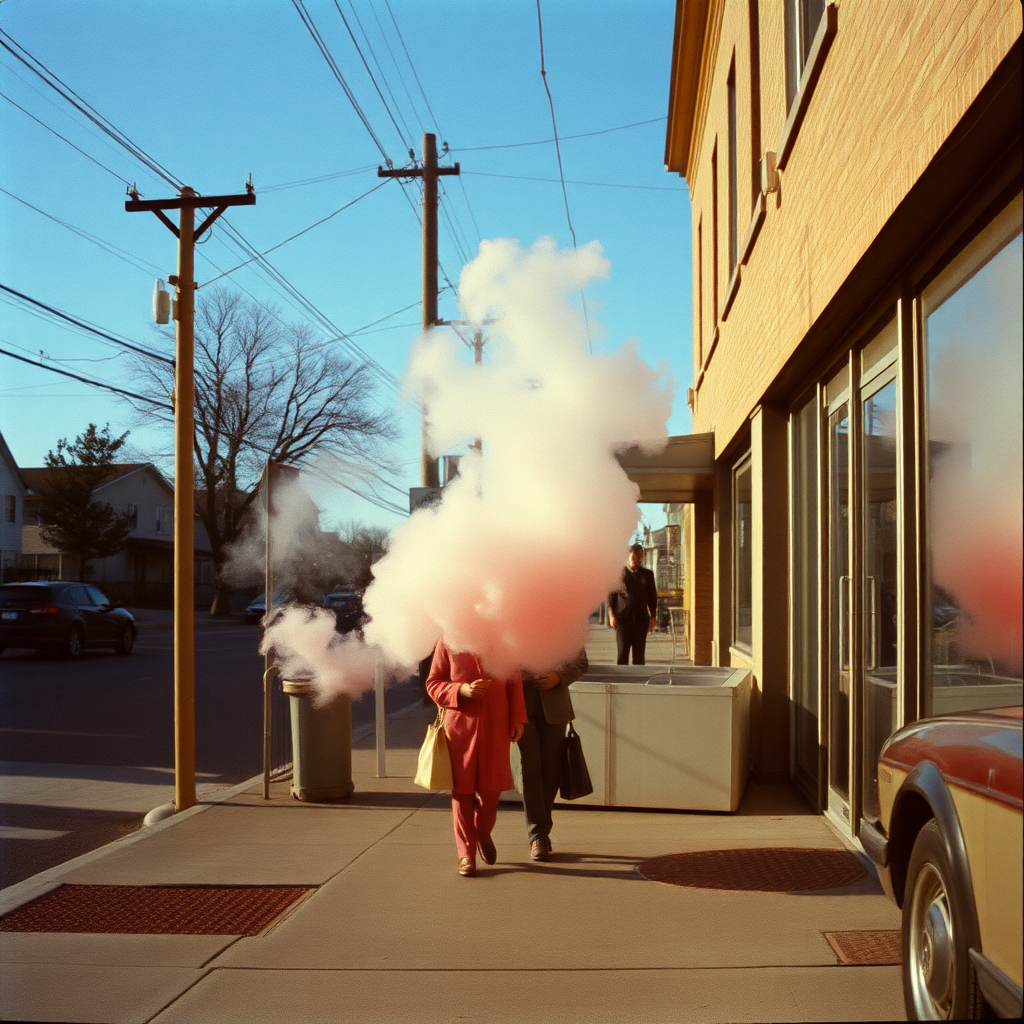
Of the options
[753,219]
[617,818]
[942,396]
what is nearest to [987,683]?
[942,396]

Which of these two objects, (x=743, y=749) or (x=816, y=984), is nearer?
(x=816, y=984)

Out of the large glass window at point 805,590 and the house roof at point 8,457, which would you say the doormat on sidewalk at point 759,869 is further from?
the house roof at point 8,457

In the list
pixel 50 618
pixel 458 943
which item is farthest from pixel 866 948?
pixel 50 618

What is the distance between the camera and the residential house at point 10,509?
45866 mm

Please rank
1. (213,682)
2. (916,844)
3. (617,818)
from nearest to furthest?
(916,844) → (617,818) → (213,682)

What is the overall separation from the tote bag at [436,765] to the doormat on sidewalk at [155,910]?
2.85ft

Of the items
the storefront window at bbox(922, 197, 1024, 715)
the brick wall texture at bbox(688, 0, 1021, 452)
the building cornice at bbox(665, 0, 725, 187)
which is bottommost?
the storefront window at bbox(922, 197, 1024, 715)

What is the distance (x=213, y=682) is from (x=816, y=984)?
1610 centimetres

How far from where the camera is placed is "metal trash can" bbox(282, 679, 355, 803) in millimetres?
8250

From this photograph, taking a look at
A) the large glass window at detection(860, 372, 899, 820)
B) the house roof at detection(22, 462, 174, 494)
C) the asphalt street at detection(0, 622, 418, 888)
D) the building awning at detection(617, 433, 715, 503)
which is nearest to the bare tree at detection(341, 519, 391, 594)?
the asphalt street at detection(0, 622, 418, 888)

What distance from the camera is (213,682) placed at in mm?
18859

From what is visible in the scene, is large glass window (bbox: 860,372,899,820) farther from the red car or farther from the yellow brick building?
the red car

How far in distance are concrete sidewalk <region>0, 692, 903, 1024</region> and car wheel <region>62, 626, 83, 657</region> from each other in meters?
16.2

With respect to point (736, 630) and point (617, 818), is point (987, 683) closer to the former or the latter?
point (617, 818)
